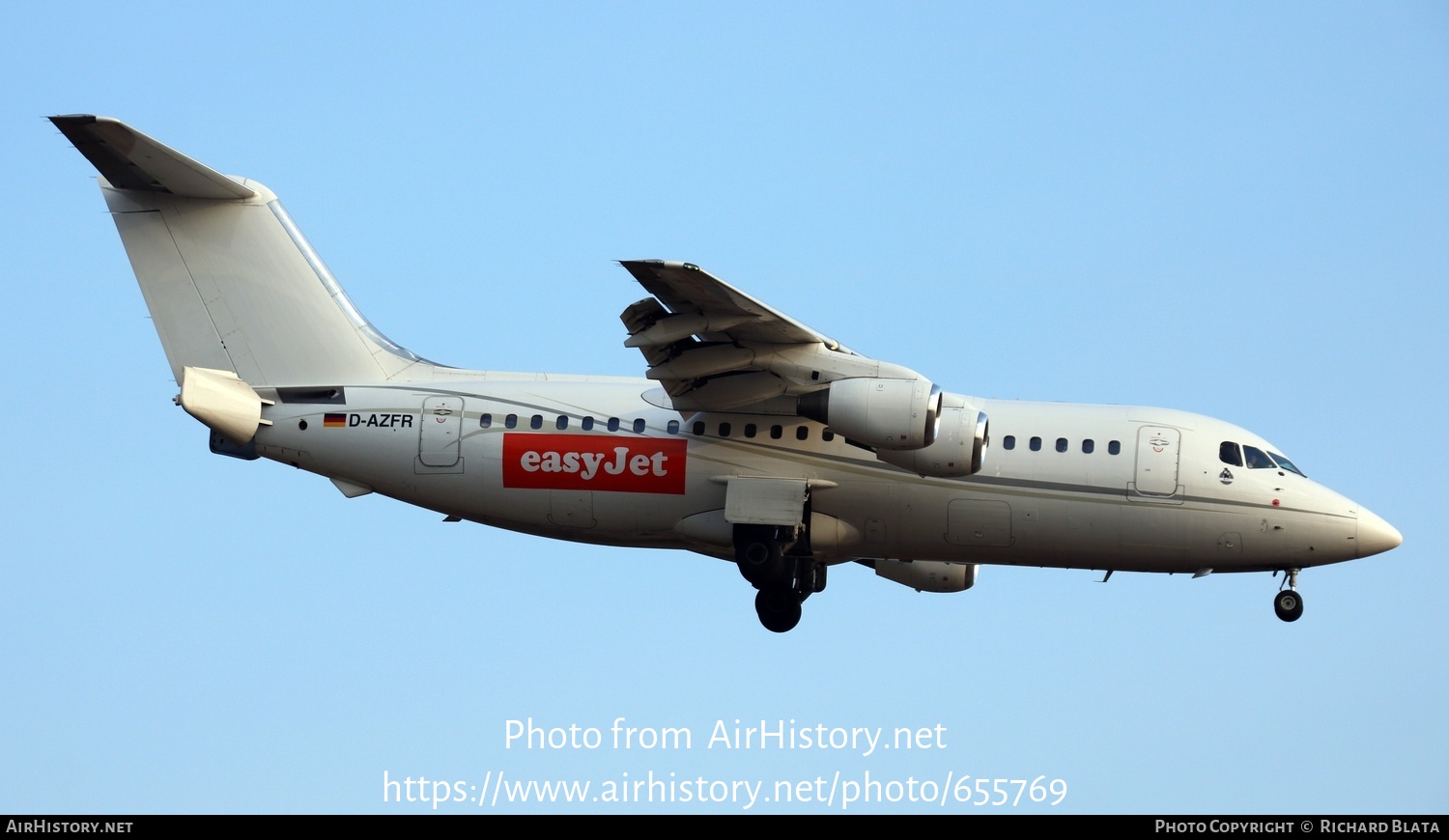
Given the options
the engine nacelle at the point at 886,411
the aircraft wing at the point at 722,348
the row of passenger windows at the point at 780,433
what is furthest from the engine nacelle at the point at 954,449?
the row of passenger windows at the point at 780,433

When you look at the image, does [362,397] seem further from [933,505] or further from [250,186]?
[933,505]

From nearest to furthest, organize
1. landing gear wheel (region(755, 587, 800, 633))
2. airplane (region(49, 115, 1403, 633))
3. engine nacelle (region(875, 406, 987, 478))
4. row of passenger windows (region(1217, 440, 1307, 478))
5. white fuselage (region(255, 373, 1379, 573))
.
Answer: engine nacelle (region(875, 406, 987, 478))
airplane (region(49, 115, 1403, 633))
white fuselage (region(255, 373, 1379, 573))
row of passenger windows (region(1217, 440, 1307, 478))
landing gear wheel (region(755, 587, 800, 633))

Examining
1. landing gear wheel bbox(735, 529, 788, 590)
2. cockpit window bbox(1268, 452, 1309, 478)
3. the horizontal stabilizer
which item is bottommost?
landing gear wheel bbox(735, 529, 788, 590)

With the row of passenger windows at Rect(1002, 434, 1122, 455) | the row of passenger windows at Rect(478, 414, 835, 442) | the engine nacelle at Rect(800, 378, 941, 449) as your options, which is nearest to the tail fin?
the row of passenger windows at Rect(478, 414, 835, 442)

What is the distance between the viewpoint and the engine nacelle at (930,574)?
24.1m

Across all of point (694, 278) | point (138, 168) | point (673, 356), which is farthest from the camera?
point (138, 168)

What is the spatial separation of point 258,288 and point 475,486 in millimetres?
3796

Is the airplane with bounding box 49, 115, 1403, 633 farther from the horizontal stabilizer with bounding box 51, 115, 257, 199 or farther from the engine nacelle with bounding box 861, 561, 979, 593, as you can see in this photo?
the engine nacelle with bounding box 861, 561, 979, 593

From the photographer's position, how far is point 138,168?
21.8 metres

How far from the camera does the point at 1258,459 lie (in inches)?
824

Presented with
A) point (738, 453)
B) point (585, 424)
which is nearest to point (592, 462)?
point (585, 424)

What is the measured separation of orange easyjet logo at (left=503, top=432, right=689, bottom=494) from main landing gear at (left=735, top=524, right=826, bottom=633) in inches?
38.7

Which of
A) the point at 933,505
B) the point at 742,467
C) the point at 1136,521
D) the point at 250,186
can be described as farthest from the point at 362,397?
the point at 1136,521

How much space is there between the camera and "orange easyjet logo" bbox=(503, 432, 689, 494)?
21062 millimetres
